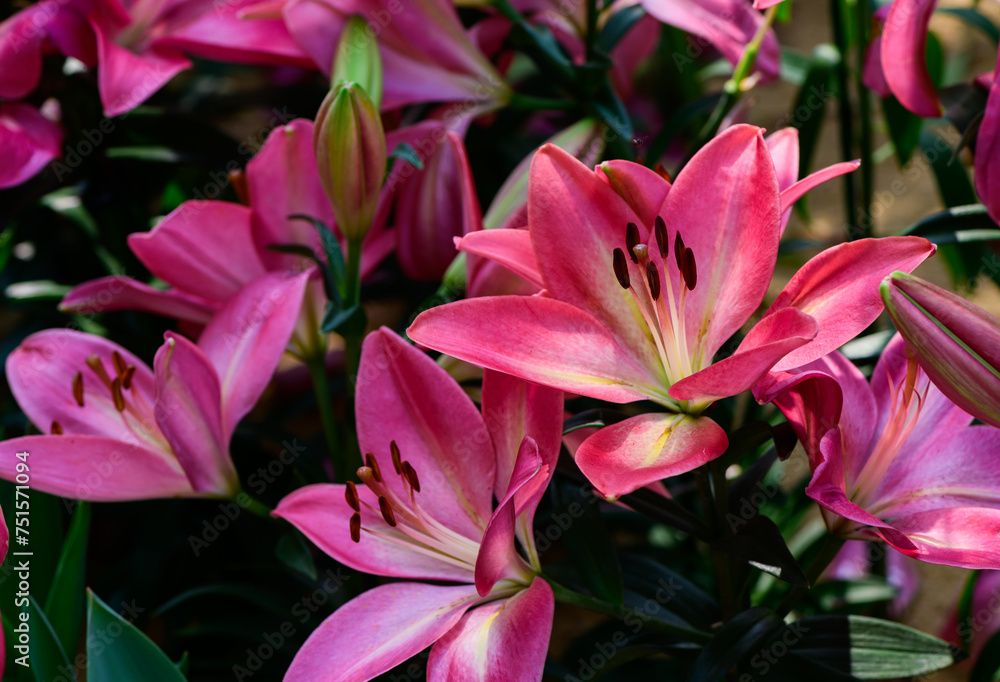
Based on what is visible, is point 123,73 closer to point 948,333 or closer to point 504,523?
point 504,523

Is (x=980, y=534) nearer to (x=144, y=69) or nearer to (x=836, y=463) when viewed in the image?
(x=836, y=463)

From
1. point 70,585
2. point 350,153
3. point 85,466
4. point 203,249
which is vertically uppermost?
point 350,153

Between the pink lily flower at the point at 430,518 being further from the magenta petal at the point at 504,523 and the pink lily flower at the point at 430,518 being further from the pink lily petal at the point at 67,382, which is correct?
the pink lily petal at the point at 67,382

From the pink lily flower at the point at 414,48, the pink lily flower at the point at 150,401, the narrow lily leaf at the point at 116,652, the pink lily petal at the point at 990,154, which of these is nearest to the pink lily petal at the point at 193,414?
the pink lily flower at the point at 150,401

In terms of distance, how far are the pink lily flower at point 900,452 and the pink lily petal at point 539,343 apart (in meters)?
0.09

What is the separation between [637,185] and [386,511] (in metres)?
0.24

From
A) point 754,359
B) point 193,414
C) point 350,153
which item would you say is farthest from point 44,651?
point 754,359

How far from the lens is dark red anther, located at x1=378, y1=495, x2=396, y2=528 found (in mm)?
502

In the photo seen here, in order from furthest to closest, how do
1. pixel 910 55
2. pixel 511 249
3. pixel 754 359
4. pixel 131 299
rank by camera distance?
pixel 131 299
pixel 910 55
pixel 511 249
pixel 754 359

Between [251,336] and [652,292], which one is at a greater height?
[652,292]

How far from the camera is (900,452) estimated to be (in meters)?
0.51

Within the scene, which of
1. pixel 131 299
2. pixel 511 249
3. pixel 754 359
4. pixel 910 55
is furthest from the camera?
pixel 131 299

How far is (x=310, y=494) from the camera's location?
1.78 feet

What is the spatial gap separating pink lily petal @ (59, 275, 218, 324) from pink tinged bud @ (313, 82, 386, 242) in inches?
7.5
